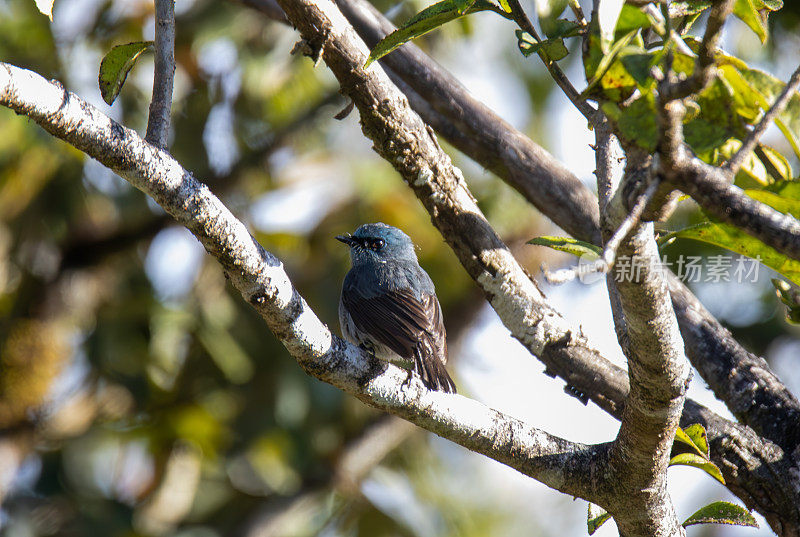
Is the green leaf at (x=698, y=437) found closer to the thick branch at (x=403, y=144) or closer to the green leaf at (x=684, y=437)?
the green leaf at (x=684, y=437)

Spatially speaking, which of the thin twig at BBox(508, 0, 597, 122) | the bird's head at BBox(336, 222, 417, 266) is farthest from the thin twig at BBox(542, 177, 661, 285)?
the bird's head at BBox(336, 222, 417, 266)

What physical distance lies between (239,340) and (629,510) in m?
5.29

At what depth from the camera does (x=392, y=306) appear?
14.4 ft

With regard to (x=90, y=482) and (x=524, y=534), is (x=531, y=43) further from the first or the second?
(x=524, y=534)

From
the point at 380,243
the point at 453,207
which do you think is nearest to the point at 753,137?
the point at 453,207

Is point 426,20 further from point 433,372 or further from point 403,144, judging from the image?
point 433,372

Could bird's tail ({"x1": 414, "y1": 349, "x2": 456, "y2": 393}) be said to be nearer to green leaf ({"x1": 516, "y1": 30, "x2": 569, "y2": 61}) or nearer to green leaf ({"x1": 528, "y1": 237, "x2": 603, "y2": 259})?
green leaf ({"x1": 528, "y1": 237, "x2": 603, "y2": 259})

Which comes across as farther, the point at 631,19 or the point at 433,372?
the point at 433,372

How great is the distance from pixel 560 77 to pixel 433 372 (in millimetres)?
1665

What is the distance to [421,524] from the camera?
25.3 ft

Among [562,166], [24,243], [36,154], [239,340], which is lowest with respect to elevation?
[562,166]

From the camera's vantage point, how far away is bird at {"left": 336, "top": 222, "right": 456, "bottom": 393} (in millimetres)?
4109

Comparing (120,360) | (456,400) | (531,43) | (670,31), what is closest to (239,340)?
(120,360)

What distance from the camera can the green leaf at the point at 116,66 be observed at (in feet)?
8.31
